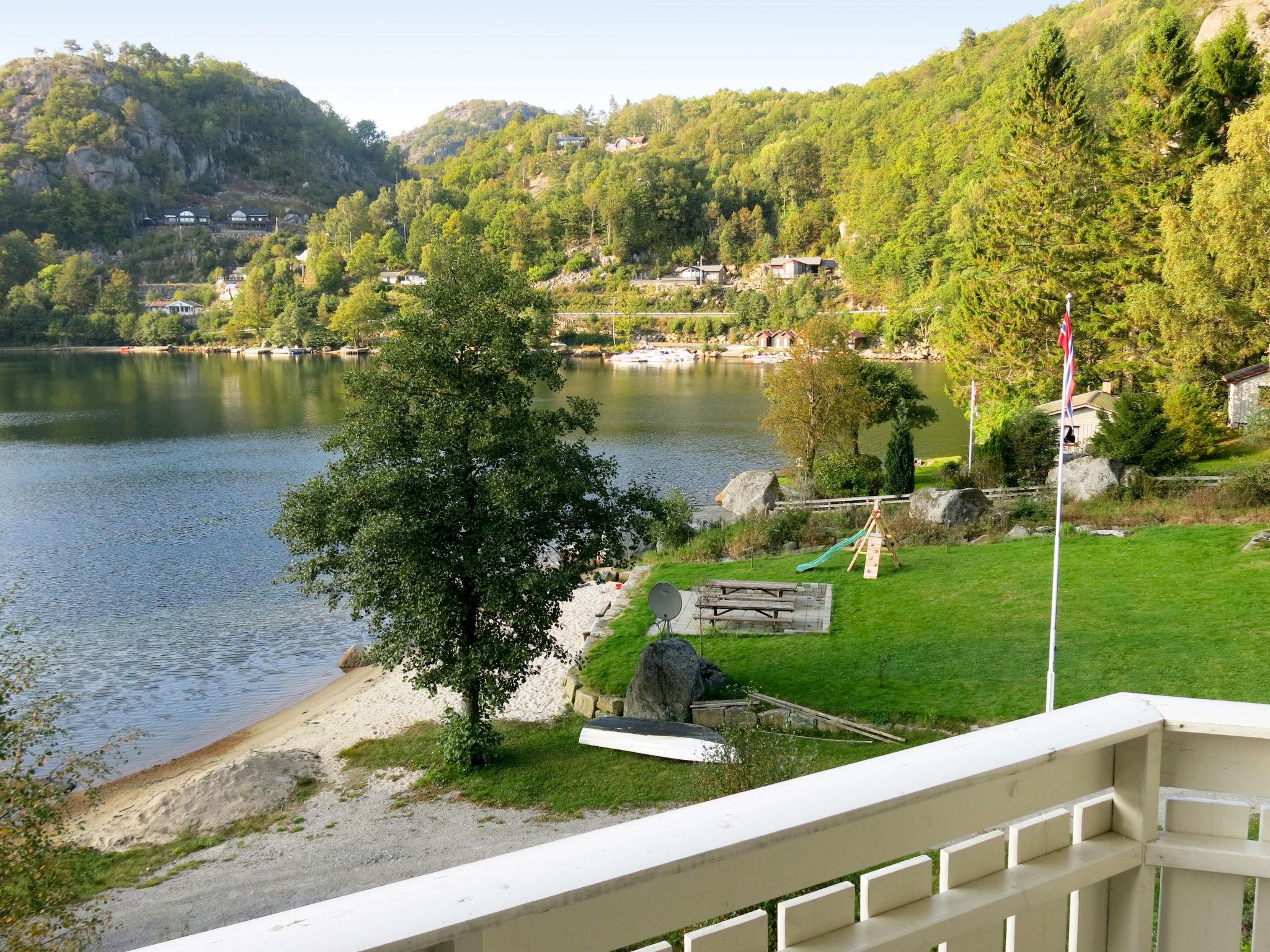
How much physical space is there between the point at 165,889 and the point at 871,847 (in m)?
10.6

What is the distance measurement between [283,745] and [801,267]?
9387 cm

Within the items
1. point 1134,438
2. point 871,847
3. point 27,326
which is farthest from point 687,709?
point 27,326

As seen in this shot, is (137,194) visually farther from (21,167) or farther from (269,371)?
(269,371)

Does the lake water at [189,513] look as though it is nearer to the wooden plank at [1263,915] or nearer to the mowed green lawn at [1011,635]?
the mowed green lawn at [1011,635]

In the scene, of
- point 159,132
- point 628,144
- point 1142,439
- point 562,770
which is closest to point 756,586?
point 562,770

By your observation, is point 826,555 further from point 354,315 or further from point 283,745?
point 354,315

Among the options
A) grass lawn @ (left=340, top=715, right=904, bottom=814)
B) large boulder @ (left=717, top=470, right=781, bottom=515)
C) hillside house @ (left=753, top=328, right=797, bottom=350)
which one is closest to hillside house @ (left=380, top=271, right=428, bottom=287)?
hillside house @ (left=753, top=328, right=797, bottom=350)

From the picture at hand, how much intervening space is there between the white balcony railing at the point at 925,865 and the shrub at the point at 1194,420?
82.8ft

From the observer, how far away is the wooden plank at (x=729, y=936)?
118 cm

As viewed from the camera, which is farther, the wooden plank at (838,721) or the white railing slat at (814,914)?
the wooden plank at (838,721)

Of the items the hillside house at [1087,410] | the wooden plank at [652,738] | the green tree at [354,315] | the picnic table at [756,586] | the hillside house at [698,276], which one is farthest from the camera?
the hillside house at [698,276]

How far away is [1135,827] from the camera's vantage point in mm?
1462

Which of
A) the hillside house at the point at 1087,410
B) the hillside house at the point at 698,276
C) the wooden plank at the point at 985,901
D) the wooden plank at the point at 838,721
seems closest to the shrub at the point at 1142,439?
the hillside house at the point at 1087,410

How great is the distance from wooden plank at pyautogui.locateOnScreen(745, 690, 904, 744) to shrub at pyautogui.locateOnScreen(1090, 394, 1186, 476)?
45.1 feet
